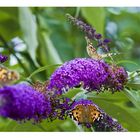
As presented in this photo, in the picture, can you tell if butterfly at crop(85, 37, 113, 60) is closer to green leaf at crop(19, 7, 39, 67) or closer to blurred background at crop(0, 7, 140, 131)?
blurred background at crop(0, 7, 140, 131)

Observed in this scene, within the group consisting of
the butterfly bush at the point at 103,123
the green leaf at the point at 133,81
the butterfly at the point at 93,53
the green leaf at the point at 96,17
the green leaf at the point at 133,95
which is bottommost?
the butterfly bush at the point at 103,123

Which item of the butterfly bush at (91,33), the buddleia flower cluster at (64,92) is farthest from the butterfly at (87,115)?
the butterfly bush at (91,33)

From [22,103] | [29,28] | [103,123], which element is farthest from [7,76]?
[29,28]

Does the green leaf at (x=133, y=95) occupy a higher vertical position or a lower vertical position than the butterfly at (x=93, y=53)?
lower

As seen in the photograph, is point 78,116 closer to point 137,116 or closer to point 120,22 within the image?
point 137,116

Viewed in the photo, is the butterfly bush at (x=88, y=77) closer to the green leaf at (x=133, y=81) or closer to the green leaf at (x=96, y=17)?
the green leaf at (x=133, y=81)

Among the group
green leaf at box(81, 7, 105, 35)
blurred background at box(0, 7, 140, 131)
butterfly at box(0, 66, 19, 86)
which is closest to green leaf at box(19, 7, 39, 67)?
blurred background at box(0, 7, 140, 131)

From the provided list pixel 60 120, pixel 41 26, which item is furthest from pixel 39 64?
pixel 60 120
